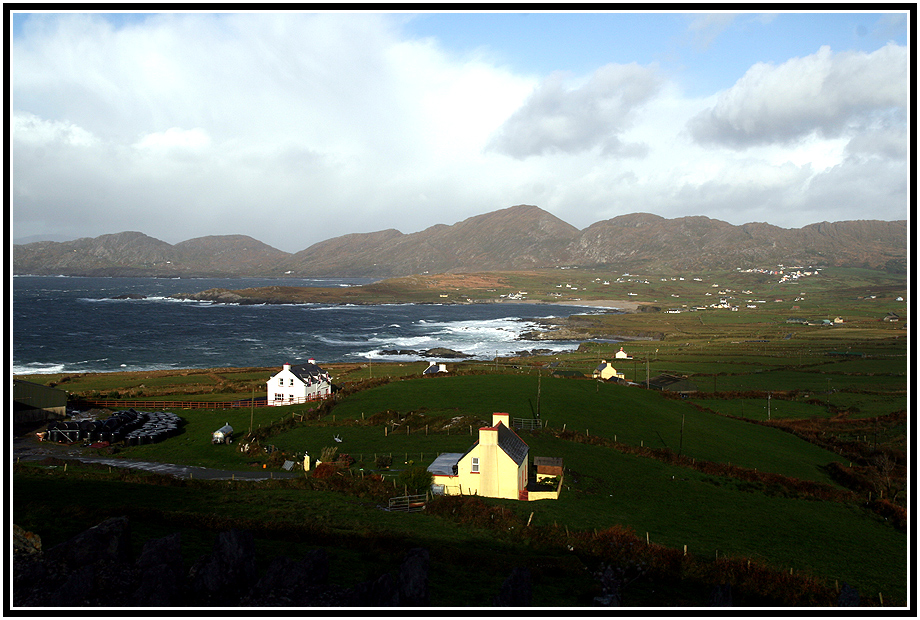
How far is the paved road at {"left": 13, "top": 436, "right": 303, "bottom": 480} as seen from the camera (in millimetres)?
31078

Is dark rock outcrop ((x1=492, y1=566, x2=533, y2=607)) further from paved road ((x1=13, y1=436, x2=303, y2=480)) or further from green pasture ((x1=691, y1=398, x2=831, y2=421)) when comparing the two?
green pasture ((x1=691, y1=398, x2=831, y2=421))

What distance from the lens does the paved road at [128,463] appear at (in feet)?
102

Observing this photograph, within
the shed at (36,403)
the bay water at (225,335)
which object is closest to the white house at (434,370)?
the bay water at (225,335)

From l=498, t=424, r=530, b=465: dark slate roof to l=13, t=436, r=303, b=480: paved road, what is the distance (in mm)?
11834

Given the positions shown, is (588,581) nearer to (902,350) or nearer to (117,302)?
(902,350)

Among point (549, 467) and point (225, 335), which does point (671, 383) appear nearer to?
point (549, 467)

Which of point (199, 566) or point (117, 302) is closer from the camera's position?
point (199, 566)

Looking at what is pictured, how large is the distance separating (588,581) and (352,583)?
24.5ft

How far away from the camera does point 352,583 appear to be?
15891mm

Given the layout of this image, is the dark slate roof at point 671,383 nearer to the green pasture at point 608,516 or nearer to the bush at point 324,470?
the green pasture at point 608,516

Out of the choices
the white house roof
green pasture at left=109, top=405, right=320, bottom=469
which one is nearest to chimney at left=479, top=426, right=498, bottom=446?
the white house roof

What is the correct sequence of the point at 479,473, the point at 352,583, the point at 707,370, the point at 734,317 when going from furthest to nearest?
1. the point at 734,317
2. the point at 707,370
3. the point at 479,473
4. the point at 352,583

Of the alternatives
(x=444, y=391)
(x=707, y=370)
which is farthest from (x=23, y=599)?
(x=707, y=370)
